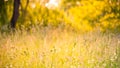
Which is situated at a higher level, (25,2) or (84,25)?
(25,2)

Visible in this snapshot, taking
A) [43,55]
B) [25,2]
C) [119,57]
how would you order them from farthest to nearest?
[25,2]
[119,57]
[43,55]

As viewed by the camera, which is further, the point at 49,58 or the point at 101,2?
the point at 101,2

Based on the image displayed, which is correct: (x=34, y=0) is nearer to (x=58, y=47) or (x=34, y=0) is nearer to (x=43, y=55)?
(x=58, y=47)

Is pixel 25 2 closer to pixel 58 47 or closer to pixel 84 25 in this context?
pixel 84 25

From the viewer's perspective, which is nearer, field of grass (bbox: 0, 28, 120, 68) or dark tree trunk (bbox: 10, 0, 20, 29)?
field of grass (bbox: 0, 28, 120, 68)

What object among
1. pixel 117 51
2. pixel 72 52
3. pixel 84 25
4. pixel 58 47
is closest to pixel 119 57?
pixel 117 51

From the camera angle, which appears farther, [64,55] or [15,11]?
[15,11]

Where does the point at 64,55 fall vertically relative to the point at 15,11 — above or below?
below

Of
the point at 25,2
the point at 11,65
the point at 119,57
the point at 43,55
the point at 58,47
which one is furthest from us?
the point at 25,2

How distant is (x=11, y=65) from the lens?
19.1 ft

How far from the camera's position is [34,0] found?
1666cm

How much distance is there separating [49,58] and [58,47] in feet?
3.93

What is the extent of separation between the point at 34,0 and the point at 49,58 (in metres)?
10.8

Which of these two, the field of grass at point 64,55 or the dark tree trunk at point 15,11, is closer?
the field of grass at point 64,55
